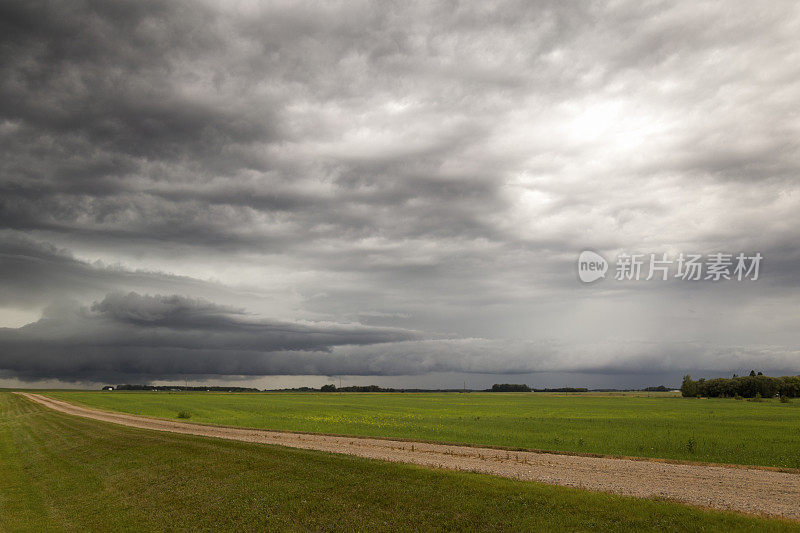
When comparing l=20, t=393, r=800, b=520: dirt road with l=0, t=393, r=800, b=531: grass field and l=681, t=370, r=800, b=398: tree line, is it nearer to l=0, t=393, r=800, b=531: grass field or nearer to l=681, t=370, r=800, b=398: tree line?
l=0, t=393, r=800, b=531: grass field

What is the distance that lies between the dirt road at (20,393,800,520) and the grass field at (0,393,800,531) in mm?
2410

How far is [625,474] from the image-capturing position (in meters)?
24.1

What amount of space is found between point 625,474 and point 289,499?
1498cm

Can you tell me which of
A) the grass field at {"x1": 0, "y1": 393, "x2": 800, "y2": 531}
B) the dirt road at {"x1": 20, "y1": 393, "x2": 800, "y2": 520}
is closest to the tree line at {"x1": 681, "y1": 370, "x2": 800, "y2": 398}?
the dirt road at {"x1": 20, "y1": 393, "x2": 800, "y2": 520}

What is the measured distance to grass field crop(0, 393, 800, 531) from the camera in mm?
16203

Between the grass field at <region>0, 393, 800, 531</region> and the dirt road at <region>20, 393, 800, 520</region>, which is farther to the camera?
the dirt road at <region>20, 393, 800, 520</region>

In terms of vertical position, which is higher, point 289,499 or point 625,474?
point 625,474

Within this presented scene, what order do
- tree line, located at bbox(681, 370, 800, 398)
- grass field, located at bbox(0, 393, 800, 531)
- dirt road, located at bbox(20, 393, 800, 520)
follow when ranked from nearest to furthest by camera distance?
grass field, located at bbox(0, 393, 800, 531) → dirt road, located at bbox(20, 393, 800, 520) → tree line, located at bbox(681, 370, 800, 398)

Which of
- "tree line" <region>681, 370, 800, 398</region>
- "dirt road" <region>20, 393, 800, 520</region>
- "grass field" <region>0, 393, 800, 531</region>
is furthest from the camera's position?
"tree line" <region>681, 370, 800, 398</region>

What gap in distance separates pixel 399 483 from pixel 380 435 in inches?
865

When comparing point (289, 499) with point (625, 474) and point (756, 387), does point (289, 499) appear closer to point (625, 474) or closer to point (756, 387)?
point (625, 474)

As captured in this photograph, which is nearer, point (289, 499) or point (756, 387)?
point (289, 499)

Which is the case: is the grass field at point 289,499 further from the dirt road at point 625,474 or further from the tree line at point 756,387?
the tree line at point 756,387

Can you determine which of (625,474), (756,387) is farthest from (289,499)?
(756,387)
